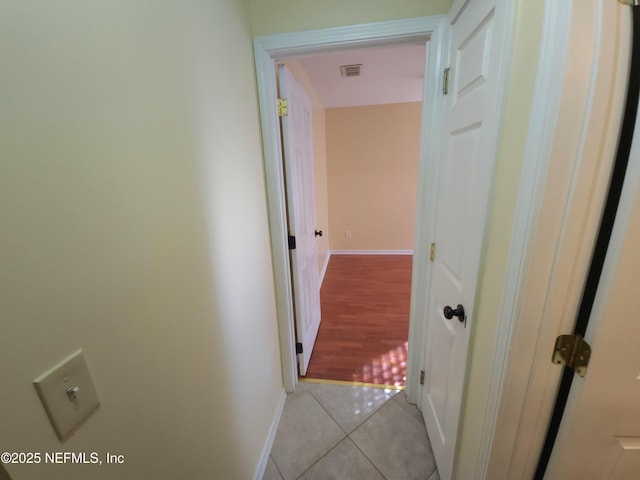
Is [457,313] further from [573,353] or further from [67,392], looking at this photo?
[67,392]

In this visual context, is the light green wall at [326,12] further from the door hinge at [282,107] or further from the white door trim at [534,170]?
the white door trim at [534,170]

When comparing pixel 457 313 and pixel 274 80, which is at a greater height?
pixel 274 80

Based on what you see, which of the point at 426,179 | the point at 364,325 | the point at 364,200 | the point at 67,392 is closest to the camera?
the point at 67,392

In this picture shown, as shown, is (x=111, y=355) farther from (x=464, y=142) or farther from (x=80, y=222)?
(x=464, y=142)

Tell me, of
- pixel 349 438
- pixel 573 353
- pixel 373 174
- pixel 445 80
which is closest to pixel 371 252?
pixel 373 174

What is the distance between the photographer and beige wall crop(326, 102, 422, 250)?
392 centimetres

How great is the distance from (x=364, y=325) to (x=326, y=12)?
7.64ft

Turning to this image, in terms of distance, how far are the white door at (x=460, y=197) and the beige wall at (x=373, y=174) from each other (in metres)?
2.93

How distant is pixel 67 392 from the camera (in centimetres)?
45

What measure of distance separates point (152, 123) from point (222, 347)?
0.76 meters

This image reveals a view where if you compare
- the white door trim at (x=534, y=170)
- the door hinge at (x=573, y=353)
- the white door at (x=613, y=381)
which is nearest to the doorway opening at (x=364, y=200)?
the white door trim at (x=534, y=170)

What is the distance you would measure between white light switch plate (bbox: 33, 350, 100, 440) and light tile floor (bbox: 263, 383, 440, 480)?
122cm

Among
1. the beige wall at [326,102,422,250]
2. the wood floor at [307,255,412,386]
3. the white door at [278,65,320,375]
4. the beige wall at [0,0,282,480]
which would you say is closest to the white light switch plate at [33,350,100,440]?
the beige wall at [0,0,282,480]

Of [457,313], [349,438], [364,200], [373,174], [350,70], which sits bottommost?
[349,438]
